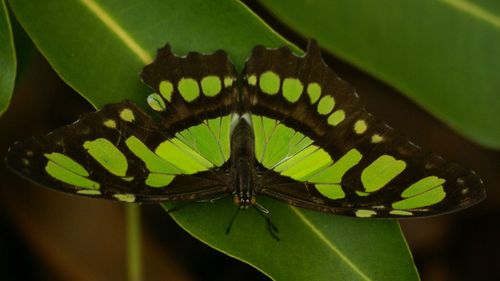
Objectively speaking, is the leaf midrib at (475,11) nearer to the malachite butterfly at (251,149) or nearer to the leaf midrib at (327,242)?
the malachite butterfly at (251,149)

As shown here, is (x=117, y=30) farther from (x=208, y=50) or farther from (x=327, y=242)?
(x=327, y=242)

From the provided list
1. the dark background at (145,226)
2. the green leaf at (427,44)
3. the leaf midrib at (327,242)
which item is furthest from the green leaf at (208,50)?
the dark background at (145,226)

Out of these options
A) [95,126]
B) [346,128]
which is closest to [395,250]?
[346,128]

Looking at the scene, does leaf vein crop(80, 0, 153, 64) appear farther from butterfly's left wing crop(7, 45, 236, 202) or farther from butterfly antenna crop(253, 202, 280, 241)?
butterfly antenna crop(253, 202, 280, 241)

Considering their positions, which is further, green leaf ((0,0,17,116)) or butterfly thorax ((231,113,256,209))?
butterfly thorax ((231,113,256,209))

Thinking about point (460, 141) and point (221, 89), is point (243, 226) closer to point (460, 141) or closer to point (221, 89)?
point (221, 89)

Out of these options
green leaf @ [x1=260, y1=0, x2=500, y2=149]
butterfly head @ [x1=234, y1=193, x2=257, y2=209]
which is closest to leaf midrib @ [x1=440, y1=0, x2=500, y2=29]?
green leaf @ [x1=260, y1=0, x2=500, y2=149]
